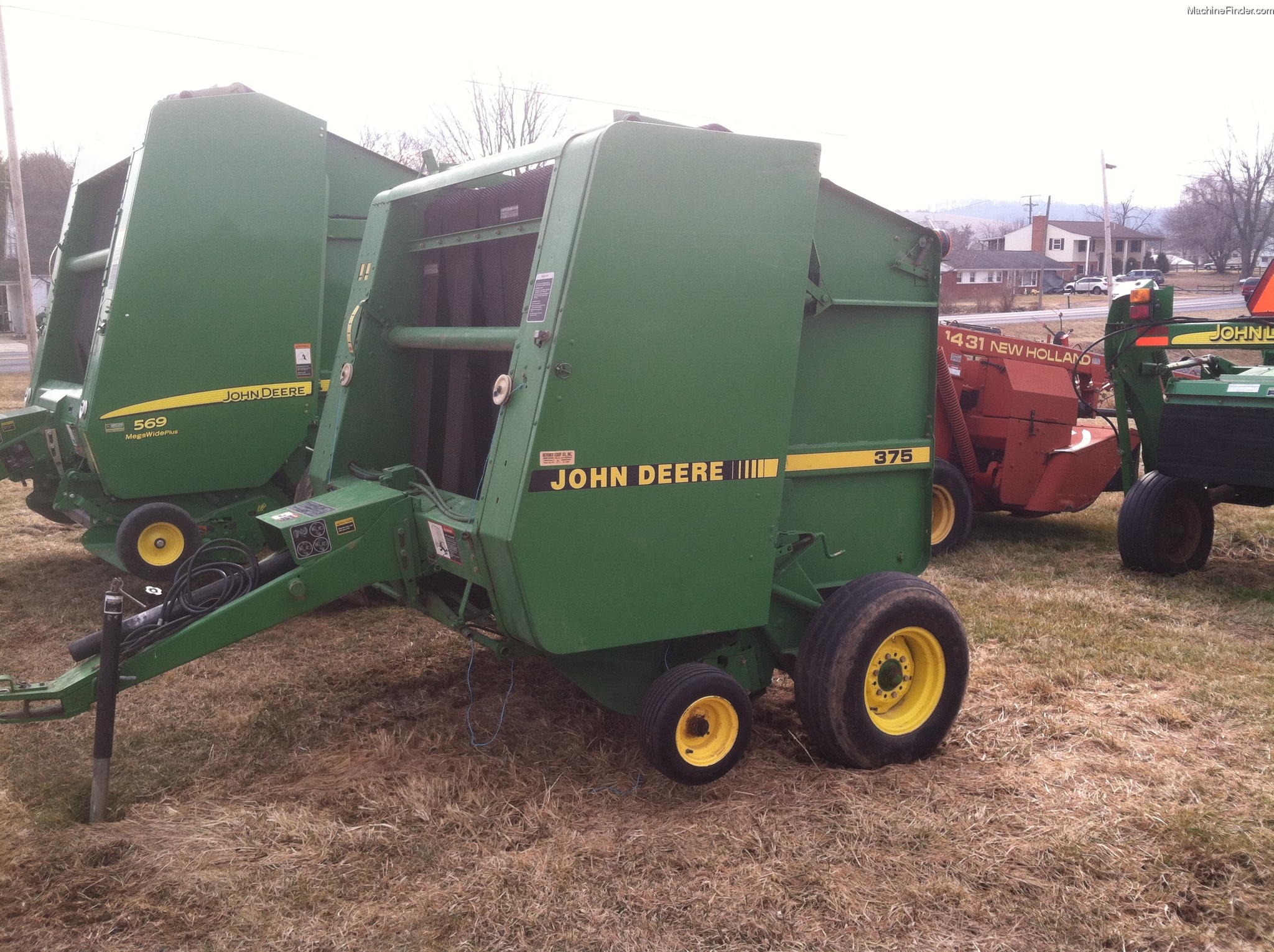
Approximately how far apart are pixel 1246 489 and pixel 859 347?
4374 millimetres

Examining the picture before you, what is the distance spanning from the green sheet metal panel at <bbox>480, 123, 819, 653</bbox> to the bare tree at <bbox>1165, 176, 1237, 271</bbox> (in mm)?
56047

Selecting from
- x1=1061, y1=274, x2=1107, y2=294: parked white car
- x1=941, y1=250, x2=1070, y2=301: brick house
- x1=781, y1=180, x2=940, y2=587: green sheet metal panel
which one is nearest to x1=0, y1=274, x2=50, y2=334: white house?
x1=781, y1=180, x2=940, y2=587: green sheet metal panel

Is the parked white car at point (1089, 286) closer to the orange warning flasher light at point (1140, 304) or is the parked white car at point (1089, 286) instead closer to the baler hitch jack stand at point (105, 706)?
the orange warning flasher light at point (1140, 304)

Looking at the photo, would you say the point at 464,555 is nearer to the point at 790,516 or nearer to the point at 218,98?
the point at 790,516

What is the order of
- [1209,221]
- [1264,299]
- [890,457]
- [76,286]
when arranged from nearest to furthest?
[890,457] < [1264,299] < [76,286] < [1209,221]

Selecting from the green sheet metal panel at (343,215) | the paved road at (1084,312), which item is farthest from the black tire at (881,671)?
the paved road at (1084,312)

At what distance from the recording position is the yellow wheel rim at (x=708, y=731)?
Result: 344cm

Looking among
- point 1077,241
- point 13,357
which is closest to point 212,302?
point 13,357

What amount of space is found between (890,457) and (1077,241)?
87618 millimetres

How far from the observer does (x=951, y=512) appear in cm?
777

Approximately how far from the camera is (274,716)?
432 centimetres

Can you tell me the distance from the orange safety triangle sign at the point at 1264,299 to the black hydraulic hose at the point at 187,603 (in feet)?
20.6

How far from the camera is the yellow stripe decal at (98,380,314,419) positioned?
5.91 metres

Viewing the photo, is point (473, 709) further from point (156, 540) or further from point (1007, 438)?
point (1007, 438)
